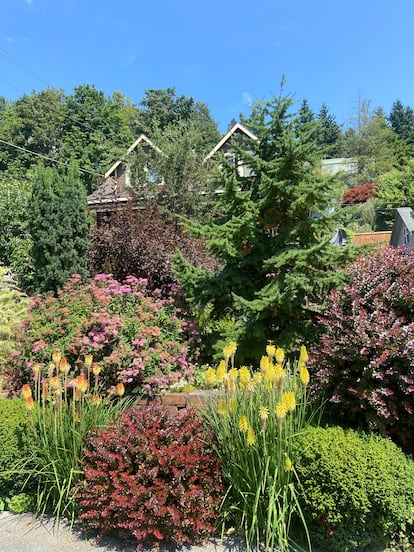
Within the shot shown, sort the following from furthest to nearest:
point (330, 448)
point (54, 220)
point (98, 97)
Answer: point (98, 97) < point (54, 220) < point (330, 448)

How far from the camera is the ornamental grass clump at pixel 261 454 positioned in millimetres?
2242

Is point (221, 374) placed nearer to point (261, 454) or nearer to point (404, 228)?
point (261, 454)

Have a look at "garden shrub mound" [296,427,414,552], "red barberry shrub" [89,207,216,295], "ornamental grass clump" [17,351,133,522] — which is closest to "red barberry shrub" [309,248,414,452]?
"garden shrub mound" [296,427,414,552]

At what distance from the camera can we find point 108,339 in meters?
3.81

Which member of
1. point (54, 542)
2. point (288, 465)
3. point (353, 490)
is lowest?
point (54, 542)

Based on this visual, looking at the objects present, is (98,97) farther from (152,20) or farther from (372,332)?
(372,332)

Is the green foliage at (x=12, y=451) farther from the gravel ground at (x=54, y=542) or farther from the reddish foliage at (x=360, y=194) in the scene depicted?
the reddish foliage at (x=360, y=194)

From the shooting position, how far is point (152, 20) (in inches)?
441

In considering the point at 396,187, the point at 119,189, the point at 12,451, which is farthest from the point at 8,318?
the point at 396,187

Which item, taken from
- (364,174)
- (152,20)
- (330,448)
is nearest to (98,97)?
(364,174)

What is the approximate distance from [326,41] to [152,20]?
498 centimetres

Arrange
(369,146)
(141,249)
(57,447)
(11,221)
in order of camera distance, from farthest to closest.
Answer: (369,146) < (11,221) < (141,249) < (57,447)

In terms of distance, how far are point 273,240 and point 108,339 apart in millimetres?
2283

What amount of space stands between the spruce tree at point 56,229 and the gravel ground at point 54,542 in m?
4.11
